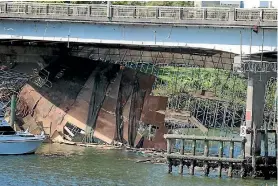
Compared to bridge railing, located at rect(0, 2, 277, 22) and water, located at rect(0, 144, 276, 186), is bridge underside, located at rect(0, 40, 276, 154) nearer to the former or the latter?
bridge railing, located at rect(0, 2, 277, 22)

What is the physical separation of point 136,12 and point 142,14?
517 millimetres

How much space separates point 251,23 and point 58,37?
594 inches

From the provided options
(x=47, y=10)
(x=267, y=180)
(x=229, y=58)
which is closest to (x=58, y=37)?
(x=47, y=10)

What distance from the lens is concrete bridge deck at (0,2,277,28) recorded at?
56406 mm

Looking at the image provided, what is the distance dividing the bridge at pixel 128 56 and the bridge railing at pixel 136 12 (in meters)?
0.07

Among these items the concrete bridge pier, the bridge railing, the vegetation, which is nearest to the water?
the concrete bridge pier

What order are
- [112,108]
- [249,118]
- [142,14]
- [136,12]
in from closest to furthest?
[249,118] → [142,14] → [136,12] → [112,108]

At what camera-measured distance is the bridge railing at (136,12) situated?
5666cm

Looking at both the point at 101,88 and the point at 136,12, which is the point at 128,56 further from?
the point at 136,12

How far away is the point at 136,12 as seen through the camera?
6088cm

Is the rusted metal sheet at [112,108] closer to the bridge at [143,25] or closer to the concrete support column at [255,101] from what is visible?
the bridge at [143,25]

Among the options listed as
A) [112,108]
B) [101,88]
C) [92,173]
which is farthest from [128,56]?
[92,173]

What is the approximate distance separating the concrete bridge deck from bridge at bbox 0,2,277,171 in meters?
0.07

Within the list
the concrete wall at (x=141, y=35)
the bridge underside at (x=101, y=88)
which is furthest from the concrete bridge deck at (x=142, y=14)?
the bridge underside at (x=101, y=88)
